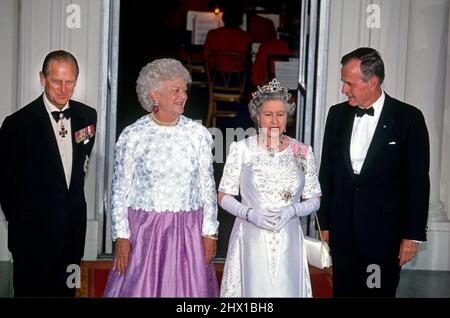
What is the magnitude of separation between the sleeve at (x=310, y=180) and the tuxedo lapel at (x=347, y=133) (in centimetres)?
28

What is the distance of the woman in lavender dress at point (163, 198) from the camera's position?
373 centimetres

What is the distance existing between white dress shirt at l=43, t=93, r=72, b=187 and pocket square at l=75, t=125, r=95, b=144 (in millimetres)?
41

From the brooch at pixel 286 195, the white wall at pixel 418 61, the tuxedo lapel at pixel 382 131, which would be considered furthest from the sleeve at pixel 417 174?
the white wall at pixel 418 61

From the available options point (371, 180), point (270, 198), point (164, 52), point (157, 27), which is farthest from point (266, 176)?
point (157, 27)

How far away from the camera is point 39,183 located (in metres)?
4.05

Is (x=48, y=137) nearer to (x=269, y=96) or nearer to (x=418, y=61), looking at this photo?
(x=269, y=96)

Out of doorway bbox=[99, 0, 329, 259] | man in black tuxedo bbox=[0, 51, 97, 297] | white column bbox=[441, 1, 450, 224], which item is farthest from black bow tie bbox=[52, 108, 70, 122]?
white column bbox=[441, 1, 450, 224]

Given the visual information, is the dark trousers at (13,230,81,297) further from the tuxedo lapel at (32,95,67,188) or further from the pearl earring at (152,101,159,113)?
the pearl earring at (152,101,159,113)

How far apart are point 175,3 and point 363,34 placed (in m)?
5.24

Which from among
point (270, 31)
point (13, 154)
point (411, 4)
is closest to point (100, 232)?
point (13, 154)

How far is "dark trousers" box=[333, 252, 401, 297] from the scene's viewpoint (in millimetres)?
4180

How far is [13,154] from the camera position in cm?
397

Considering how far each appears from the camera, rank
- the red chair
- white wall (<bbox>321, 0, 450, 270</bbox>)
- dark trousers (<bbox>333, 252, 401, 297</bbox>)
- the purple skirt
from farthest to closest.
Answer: the red chair < white wall (<bbox>321, 0, 450, 270</bbox>) < dark trousers (<bbox>333, 252, 401, 297</bbox>) < the purple skirt

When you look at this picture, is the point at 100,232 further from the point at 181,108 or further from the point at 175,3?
the point at 175,3
